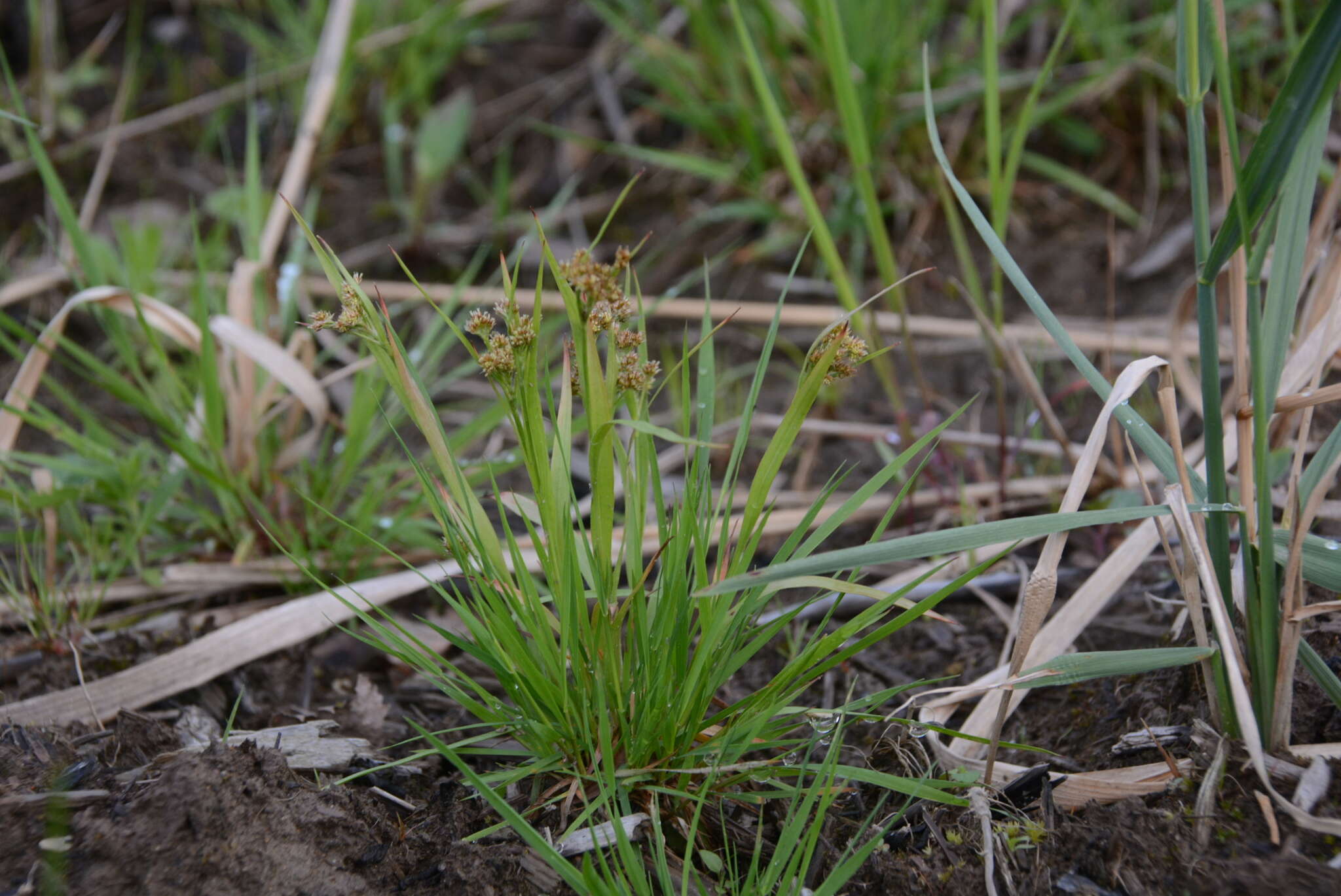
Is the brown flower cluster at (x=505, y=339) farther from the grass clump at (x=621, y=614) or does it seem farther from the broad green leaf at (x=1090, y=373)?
the broad green leaf at (x=1090, y=373)

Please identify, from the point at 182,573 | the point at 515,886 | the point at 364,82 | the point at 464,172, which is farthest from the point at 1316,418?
the point at 364,82

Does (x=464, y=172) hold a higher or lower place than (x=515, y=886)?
higher

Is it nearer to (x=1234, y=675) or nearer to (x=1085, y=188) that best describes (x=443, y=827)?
(x=1234, y=675)

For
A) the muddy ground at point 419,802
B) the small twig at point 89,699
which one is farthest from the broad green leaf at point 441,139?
the small twig at point 89,699

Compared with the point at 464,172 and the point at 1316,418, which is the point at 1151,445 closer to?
the point at 1316,418

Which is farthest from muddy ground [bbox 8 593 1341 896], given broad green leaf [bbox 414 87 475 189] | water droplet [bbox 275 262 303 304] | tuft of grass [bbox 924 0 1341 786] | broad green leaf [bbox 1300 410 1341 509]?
broad green leaf [bbox 414 87 475 189]

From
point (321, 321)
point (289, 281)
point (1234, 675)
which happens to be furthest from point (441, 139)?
point (1234, 675)

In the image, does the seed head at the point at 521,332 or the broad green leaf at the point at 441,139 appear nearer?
the seed head at the point at 521,332
